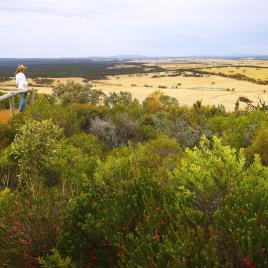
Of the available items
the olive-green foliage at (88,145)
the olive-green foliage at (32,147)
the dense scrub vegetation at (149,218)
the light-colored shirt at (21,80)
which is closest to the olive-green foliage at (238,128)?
the olive-green foliage at (88,145)

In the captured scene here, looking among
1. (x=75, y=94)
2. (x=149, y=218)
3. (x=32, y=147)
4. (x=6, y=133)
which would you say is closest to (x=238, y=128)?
(x=6, y=133)

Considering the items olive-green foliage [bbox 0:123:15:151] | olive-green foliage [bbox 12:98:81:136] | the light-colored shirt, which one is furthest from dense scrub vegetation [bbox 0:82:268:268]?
the light-colored shirt

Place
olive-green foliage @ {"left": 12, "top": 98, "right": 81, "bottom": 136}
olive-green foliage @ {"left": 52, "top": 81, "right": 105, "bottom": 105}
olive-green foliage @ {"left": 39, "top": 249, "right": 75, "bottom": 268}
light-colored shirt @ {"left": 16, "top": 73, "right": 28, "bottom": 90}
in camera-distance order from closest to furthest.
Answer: olive-green foliage @ {"left": 39, "top": 249, "right": 75, "bottom": 268} < olive-green foliage @ {"left": 12, "top": 98, "right": 81, "bottom": 136} < light-colored shirt @ {"left": 16, "top": 73, "right": 28, "bottom": 90} < olive-green foliage @ {"left": 52, "top": 81, "right": 105, "bottom": 105}

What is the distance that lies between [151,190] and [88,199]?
764 millimetres

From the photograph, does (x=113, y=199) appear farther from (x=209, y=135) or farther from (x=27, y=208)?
(x=209, y=135)

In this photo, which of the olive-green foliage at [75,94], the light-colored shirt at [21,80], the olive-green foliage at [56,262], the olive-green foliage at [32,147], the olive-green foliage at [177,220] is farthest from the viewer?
the olive-green foliage at [75,94]

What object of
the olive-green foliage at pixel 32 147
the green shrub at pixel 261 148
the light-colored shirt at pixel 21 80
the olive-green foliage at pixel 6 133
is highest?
the light-colored shirt at pixel 21 80

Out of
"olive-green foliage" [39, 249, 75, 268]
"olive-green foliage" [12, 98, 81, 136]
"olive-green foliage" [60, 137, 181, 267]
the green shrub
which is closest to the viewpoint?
"olive-green foliage" [39, 249, 75, 268]

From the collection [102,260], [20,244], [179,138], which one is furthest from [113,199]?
[179,138]

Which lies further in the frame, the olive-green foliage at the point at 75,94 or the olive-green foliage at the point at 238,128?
the olive-green foliage at the point at 75,94

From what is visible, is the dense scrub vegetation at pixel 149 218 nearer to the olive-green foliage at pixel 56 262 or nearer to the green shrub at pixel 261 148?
the olive-green foliage at pixel 56 262

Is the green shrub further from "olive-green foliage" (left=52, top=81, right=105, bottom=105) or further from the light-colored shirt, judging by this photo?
"olive-green foliage" (left=52, top=81, right=105, bottom=105)

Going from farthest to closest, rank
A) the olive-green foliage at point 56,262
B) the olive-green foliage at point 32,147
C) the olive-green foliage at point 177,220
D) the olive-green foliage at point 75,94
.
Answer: the olive-green foliage at point 75,94, the olive-green foliage at point 32,147, the olive-green foliage at point 56,262, the olive-green foliage at point 177,220

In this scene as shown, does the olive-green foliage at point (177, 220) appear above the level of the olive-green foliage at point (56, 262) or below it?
above
